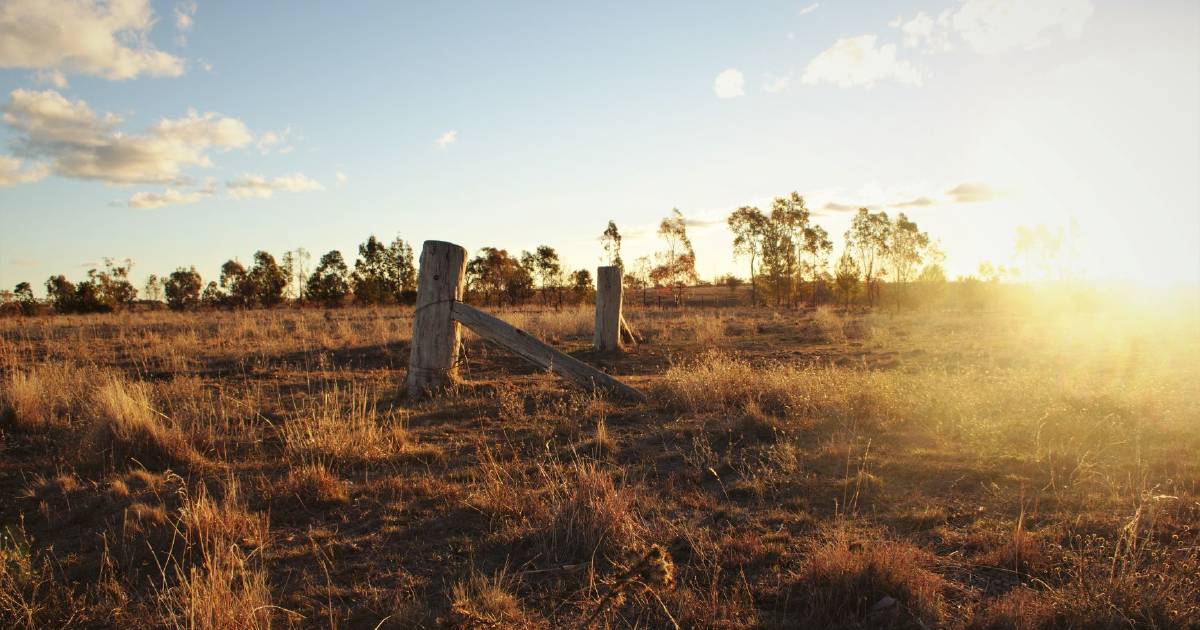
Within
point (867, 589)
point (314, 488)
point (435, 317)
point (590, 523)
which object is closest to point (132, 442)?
point (314, 488)

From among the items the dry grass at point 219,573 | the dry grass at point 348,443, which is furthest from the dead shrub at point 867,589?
the dry grass at point 348,443

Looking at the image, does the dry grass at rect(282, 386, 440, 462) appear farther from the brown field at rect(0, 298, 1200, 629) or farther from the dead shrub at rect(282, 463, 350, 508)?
the dead shrub at rect(282, 463, 350, 508)

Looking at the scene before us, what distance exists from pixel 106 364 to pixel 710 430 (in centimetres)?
894

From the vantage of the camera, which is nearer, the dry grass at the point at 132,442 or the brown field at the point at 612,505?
the brown field at the point at 612,505

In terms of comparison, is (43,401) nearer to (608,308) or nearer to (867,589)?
(867,589)

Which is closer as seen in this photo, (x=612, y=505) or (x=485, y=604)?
(x=485, y=604)

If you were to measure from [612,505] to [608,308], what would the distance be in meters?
7.91

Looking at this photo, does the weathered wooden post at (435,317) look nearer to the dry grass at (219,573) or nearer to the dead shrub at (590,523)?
the dry grass at (219,573)

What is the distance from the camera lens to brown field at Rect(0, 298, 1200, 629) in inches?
102

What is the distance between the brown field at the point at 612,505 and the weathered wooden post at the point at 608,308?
12.1 ft

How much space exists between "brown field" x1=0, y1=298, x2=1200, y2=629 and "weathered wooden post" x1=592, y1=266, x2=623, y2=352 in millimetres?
3683

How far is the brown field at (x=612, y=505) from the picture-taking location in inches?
102

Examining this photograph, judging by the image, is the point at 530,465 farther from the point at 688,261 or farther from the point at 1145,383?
the point at 688,261

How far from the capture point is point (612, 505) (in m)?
3.28
